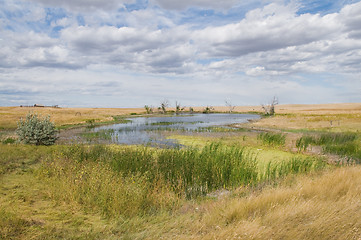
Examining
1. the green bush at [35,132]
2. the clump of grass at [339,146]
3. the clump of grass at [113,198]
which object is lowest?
the clump of grass at [339,146]

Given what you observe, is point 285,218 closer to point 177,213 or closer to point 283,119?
point 177,213

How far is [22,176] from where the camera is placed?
8.15 m

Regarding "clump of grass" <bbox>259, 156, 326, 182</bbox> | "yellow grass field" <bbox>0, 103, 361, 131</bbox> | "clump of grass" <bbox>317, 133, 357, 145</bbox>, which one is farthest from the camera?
"yellow grass field" <bbox>0, 103, 361, 131</bbox>

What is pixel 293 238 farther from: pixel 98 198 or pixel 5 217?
pixel 5 217

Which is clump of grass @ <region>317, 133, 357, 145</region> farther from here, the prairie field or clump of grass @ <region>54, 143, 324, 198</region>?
the prairie field

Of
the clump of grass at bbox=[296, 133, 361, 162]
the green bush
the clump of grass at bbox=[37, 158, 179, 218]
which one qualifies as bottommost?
the clump of grass at bbox=[296, 133, 361, 162]

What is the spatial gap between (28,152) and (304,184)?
37.9 feet

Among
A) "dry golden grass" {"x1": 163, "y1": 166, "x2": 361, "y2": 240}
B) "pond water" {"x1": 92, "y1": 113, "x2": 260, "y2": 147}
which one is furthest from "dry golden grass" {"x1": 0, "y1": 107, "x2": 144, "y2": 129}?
"dry golden grass" {"x1": 163, "y1": 166, "x2": 361, "y2": 240}

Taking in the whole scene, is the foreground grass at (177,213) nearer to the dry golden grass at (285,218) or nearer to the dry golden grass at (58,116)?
the dry golden grass at (285,218)

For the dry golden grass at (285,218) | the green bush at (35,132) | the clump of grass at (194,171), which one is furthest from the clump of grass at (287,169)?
the green bush at (35,132)

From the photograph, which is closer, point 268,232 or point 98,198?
point 268,232

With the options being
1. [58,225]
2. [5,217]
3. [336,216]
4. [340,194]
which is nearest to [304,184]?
[340,194]

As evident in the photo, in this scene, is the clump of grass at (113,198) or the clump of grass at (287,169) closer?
the clump of grass at (113,198)

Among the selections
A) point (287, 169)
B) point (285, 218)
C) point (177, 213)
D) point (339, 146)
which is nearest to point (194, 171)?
point (177, 213)
